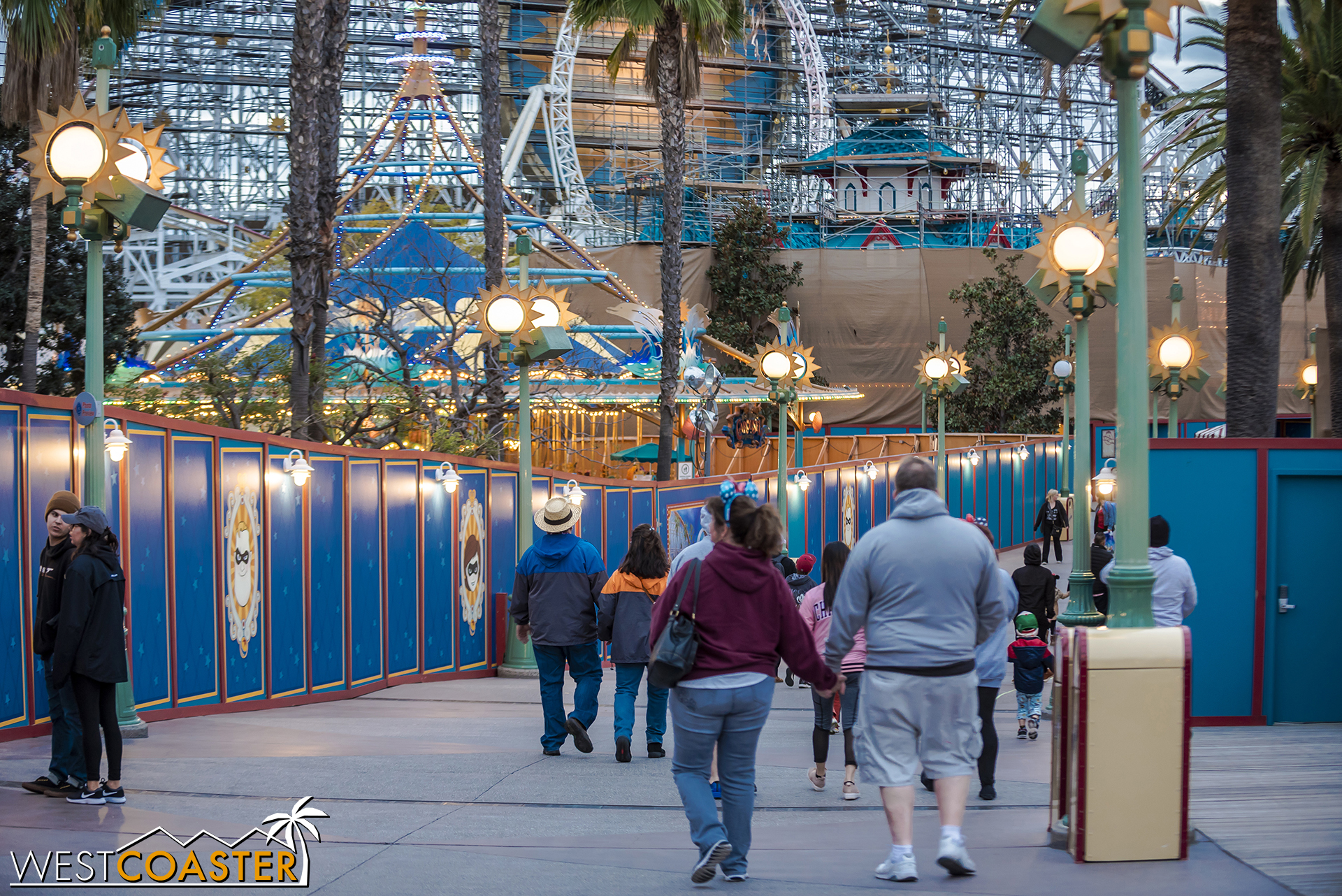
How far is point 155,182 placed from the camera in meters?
9.05

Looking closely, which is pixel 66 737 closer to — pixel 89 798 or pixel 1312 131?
pixel 89 798

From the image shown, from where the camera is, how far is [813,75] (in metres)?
56.9

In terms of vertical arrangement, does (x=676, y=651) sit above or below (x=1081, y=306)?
below

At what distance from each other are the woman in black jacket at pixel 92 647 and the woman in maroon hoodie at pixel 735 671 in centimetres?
291

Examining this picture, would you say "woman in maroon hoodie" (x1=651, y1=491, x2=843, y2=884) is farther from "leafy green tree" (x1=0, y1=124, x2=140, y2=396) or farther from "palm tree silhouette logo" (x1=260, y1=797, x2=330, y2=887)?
"leafy green tree" (x1=0, y1=124, x2=140, y2=396)

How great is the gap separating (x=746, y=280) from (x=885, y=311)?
5.74 m

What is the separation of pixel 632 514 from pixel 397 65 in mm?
44791

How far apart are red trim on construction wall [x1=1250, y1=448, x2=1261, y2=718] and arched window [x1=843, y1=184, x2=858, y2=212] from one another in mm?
47634

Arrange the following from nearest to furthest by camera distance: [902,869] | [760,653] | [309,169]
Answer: [902,869]
[760,653]
[309,169]

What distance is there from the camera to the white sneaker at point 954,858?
5441 millimetres

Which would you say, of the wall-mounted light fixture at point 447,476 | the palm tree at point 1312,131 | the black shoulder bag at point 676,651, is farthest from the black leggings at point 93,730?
the palm tree at point 1312,131

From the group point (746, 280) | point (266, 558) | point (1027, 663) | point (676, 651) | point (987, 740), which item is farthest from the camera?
point (746, 280)

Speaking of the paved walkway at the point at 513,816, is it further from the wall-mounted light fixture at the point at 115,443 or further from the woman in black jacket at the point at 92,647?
the wall-mounted light fixture at the point at 115,443

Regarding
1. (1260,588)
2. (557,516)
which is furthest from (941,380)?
(557,516)
